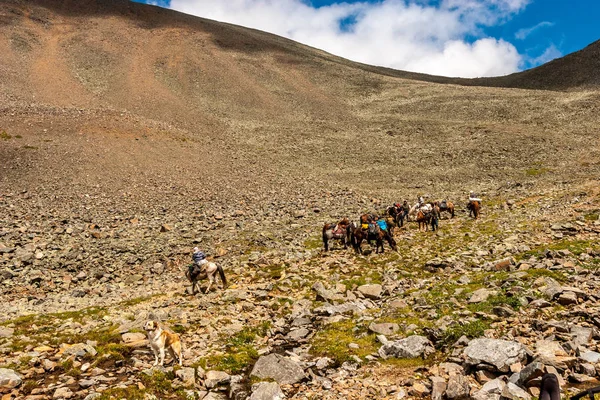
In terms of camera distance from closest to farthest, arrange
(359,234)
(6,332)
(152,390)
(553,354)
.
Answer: (553,354)
(152,390)
(6,332)
(359,234)

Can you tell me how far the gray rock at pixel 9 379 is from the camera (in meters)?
9.32

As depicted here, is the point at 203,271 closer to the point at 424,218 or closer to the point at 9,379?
the point at 9,379

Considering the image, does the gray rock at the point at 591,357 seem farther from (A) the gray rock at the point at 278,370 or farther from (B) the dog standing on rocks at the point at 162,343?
(B) the dog standing on rocks at the point at 162,343

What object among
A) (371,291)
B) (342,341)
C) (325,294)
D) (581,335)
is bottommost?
(325,294)

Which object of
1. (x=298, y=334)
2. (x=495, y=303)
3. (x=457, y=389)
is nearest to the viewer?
(x=457, y=389)

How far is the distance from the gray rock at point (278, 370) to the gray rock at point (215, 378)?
2.26 feet

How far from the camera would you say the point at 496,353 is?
8562 millimetres

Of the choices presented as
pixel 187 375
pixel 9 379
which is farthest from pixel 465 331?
pixel 9 379

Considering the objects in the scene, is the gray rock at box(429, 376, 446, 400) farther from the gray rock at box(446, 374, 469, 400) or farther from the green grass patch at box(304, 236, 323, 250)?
the green grass patch at box(304, 236, 323, 250)

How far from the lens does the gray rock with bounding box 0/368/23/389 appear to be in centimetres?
932

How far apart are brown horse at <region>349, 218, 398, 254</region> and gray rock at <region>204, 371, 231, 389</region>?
13.1 meters

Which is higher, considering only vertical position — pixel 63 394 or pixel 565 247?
pixel 565 247

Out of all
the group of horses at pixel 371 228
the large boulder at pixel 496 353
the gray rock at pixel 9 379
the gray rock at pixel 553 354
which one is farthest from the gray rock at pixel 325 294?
the gray rock at pixel 9 379

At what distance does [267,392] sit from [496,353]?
17.1 ft
